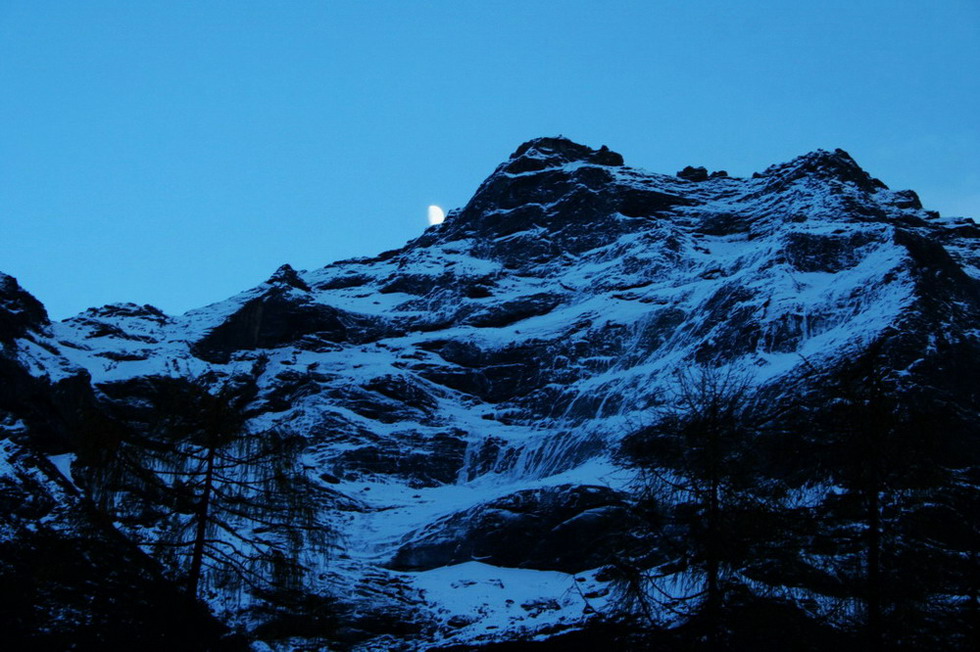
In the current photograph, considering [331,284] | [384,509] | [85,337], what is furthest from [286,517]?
[331,284]

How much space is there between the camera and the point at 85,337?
92938mm

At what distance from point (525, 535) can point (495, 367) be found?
3012cm

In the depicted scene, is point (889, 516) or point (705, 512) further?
point (705, 512)

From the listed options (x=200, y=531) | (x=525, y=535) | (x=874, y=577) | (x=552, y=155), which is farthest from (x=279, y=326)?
(x=874, y=577)

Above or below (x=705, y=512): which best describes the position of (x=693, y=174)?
above

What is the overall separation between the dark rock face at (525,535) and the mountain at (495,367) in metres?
0.15

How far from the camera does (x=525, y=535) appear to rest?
5734cm

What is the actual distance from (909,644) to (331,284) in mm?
111181

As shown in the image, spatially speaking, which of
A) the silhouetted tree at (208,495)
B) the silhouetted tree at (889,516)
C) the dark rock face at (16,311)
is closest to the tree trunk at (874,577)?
the silhouetted tree at (889,516)

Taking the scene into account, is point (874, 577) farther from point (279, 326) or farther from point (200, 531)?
point (279, 326)

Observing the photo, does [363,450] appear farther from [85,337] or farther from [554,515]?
[85,337]

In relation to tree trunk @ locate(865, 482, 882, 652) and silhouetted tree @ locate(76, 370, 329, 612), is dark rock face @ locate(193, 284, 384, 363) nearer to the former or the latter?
silhouetted tree @ locate(76, 370, 329, 612)

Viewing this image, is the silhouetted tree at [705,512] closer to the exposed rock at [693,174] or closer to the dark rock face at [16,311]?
the dark rock face at [16,311]

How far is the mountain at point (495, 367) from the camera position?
14812 millimetres
